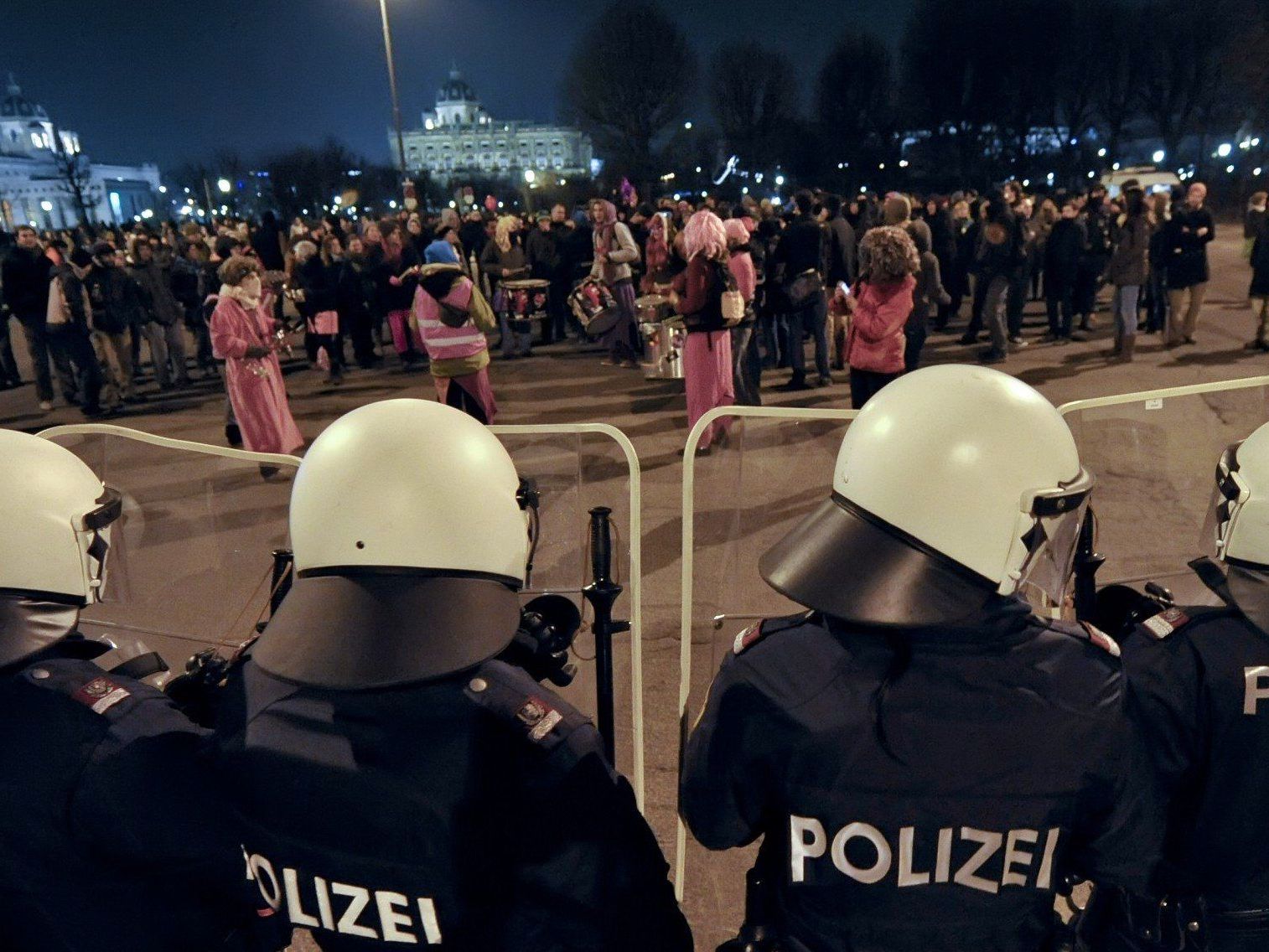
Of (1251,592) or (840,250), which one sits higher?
(840,250)

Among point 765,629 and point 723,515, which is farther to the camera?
point 723,515

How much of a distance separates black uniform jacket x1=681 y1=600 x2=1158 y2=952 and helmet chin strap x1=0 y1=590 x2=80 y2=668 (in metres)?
1.17

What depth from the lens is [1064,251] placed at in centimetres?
1028

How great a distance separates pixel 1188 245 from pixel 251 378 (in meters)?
9.25

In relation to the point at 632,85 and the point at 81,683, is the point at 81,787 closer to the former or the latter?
the point at 81,683

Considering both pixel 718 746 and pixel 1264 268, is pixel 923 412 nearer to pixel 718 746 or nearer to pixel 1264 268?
pixel 718 746

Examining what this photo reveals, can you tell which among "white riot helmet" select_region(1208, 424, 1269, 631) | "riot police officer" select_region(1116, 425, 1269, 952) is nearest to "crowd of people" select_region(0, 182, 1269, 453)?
"white riot helmet" select_region(1208, 424, 1269, 631)

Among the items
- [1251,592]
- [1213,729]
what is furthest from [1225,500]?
[1213,729]

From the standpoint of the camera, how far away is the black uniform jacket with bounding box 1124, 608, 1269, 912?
63.4 inches

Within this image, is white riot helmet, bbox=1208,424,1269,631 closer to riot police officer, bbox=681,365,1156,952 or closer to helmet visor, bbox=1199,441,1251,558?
helmet visor, bbox=1199,441,1251,558

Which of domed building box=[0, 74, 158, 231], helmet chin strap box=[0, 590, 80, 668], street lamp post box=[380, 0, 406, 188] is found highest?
domed building box=[0, 74, 158, 231]

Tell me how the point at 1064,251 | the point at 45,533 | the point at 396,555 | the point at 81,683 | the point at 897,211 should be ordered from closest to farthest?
1. the point at 396,555
2. the point at 81,683
3. the point at 45,533
4. the point at 897,211
5. the point at 1064,251

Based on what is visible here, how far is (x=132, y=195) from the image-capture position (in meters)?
135

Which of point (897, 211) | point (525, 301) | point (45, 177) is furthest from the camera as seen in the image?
point (45, 177)
